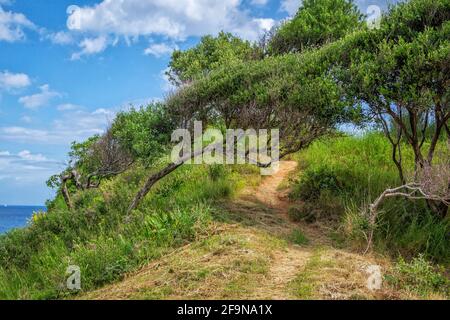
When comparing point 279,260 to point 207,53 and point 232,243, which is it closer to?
point 232,243

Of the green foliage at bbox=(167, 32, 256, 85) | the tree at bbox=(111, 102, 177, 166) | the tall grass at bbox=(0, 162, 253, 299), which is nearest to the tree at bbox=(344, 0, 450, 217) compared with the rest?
the tall grass at bbox=(0, 162, 253, 299)

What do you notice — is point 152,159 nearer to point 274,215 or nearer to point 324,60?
point 274,215

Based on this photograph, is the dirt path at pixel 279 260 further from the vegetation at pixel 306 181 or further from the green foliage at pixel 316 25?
the green foliage at pixel 316 25

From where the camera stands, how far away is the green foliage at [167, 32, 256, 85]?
26.1m

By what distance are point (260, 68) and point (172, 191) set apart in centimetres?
447

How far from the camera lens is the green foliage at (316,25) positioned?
23.2m

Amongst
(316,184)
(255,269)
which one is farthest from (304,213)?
(255,269)

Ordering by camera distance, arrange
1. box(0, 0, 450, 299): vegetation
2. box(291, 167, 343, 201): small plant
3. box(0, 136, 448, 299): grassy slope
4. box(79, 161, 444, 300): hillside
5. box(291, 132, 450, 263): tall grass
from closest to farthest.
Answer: box(79, 161, 444, 300): hillside
box(0, 136, 448, 299): grassy slope
box(0, 0, 450, 299): vegetation
box(291, 132, 450, 263): tall grass
box(291, 167, 343, 201): small plant

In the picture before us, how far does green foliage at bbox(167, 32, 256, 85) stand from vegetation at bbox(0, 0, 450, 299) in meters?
10.8

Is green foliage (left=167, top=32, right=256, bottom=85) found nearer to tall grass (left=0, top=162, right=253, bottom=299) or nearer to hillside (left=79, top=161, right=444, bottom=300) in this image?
tall grass (left=0, top=162, right=253, bottom=299)

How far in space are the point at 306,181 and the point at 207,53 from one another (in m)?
16.7

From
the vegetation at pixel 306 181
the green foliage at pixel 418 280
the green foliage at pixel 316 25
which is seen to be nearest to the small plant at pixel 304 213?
the vegetation at pixel 306 181

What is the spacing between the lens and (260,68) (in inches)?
490

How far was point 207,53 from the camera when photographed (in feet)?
91.8
